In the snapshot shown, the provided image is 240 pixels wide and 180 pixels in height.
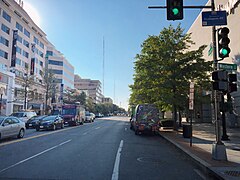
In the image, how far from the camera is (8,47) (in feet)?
166

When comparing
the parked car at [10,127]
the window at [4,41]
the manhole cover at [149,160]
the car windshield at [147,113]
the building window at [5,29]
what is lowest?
the manhole cover at [149,160]

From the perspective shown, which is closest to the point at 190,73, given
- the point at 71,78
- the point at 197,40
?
the point at 197,40

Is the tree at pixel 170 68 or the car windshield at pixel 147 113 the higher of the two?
the tree at pixel 170 68

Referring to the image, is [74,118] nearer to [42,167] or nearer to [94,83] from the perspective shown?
[42,167]

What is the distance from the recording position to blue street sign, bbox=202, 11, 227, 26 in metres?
8.70

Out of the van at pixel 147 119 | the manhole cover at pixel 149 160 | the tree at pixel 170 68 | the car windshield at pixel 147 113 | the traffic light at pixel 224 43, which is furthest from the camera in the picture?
the tree at pixel 170 68

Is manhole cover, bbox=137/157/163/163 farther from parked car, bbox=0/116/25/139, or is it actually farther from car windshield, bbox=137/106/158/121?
car windshield, bbox=137/106/158/121

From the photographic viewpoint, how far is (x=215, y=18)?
8.75 metres

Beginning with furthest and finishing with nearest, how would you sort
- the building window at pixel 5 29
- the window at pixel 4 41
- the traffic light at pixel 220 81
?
the building window at pixel 5 29 < the window at pixel 4 41 < the traffic light at pixel 220 81

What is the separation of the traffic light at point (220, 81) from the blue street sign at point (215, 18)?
1852mm

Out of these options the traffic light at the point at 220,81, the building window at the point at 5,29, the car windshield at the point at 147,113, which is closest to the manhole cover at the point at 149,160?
the traffic light at the point at 220,81

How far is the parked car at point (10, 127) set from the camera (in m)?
13.6

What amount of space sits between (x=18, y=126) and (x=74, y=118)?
16.3 m

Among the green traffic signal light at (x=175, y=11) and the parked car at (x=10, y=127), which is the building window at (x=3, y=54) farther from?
the green traffic signal light at (x=175, y=11)
